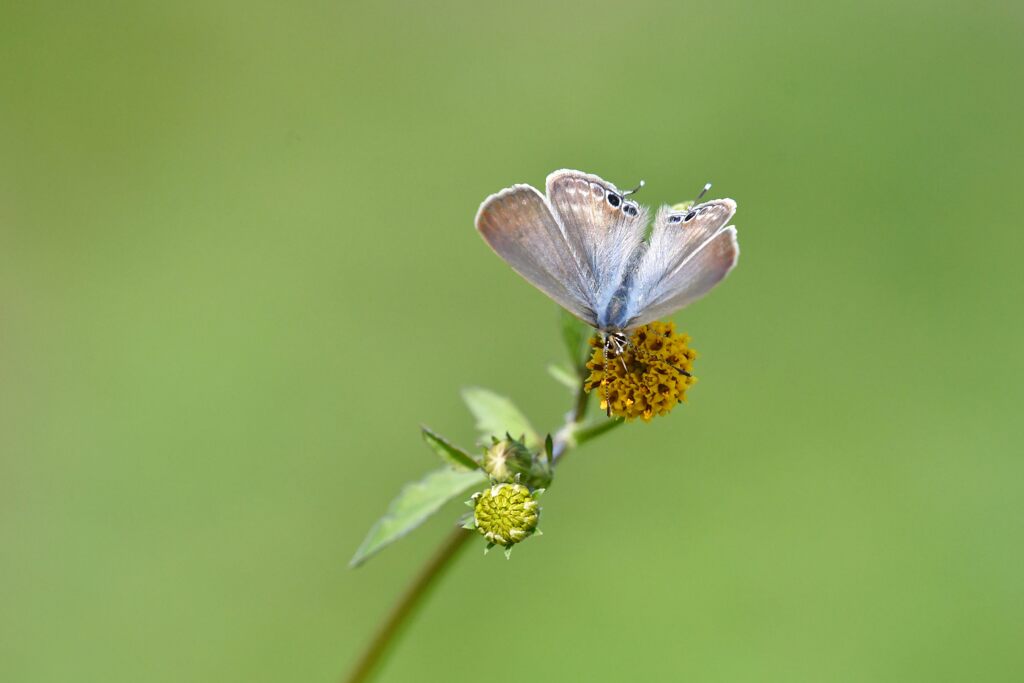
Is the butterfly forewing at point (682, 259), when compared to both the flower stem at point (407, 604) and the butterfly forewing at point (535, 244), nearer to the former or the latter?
the butterfly forewing at point (535, 244)

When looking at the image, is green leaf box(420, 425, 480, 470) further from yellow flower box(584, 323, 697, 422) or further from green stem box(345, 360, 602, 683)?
yellow flower box(584, 323, 697, 422)

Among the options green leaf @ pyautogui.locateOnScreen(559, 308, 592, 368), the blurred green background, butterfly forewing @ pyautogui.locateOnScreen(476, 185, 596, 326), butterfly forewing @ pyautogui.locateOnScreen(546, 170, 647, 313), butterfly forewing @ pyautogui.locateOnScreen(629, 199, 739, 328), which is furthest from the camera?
the blurred green background

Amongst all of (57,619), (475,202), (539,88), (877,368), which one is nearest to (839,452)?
(877,368)

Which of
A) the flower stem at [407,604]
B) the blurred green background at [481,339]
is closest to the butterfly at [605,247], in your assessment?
the flower stem at [407,604]

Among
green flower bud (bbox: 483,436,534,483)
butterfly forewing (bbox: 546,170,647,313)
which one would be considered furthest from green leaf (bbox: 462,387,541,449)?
butterfly forewing (bbox: 546,170,647,313)

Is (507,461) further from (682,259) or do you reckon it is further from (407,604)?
(682,259)

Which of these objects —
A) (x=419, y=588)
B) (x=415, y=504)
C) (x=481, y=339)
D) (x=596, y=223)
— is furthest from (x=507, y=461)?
(x=481, y=339)

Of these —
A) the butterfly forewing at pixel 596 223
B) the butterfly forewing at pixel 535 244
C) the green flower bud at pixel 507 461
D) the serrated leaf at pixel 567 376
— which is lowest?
the green flower bud at pixel 507 461
